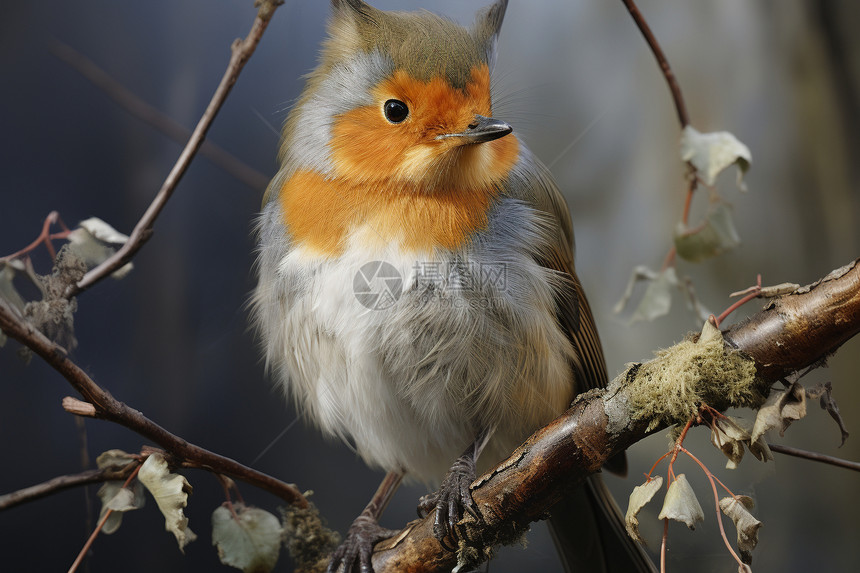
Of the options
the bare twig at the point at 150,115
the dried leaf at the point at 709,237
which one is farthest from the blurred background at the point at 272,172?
the dried leaf at the point at 709,237

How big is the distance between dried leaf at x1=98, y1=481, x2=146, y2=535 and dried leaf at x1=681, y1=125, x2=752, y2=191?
102 centimetres

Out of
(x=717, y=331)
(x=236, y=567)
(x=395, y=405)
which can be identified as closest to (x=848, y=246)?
(x=717, y=331)

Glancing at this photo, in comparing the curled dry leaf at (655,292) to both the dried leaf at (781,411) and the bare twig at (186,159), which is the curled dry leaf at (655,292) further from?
the bare twig at (186,159)

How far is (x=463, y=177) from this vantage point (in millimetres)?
823

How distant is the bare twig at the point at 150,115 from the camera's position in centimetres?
95

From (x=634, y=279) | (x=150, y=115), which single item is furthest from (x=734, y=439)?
(x=150, y=115)

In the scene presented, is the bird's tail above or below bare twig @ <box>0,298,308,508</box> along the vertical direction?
below

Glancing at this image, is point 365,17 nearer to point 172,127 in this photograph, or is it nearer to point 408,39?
point 408,39

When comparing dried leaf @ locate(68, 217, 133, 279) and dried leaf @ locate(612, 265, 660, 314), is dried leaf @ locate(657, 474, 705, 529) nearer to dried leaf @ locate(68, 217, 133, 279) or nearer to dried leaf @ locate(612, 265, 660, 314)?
dried leaf @ locate(612, 265, 660, 314)

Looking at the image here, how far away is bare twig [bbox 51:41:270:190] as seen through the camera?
95 centimetres

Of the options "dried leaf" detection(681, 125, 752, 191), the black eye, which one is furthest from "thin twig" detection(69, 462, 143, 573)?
"dried leaf" detection(681, 125, 752, 191)

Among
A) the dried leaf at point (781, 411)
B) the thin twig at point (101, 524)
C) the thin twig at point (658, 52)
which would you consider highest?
the thin twig at point (658, 52)

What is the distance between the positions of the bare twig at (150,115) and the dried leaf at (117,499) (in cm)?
Answer: 48

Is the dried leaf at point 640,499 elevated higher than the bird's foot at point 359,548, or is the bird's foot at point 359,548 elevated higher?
the dried leaf at point 640,499
